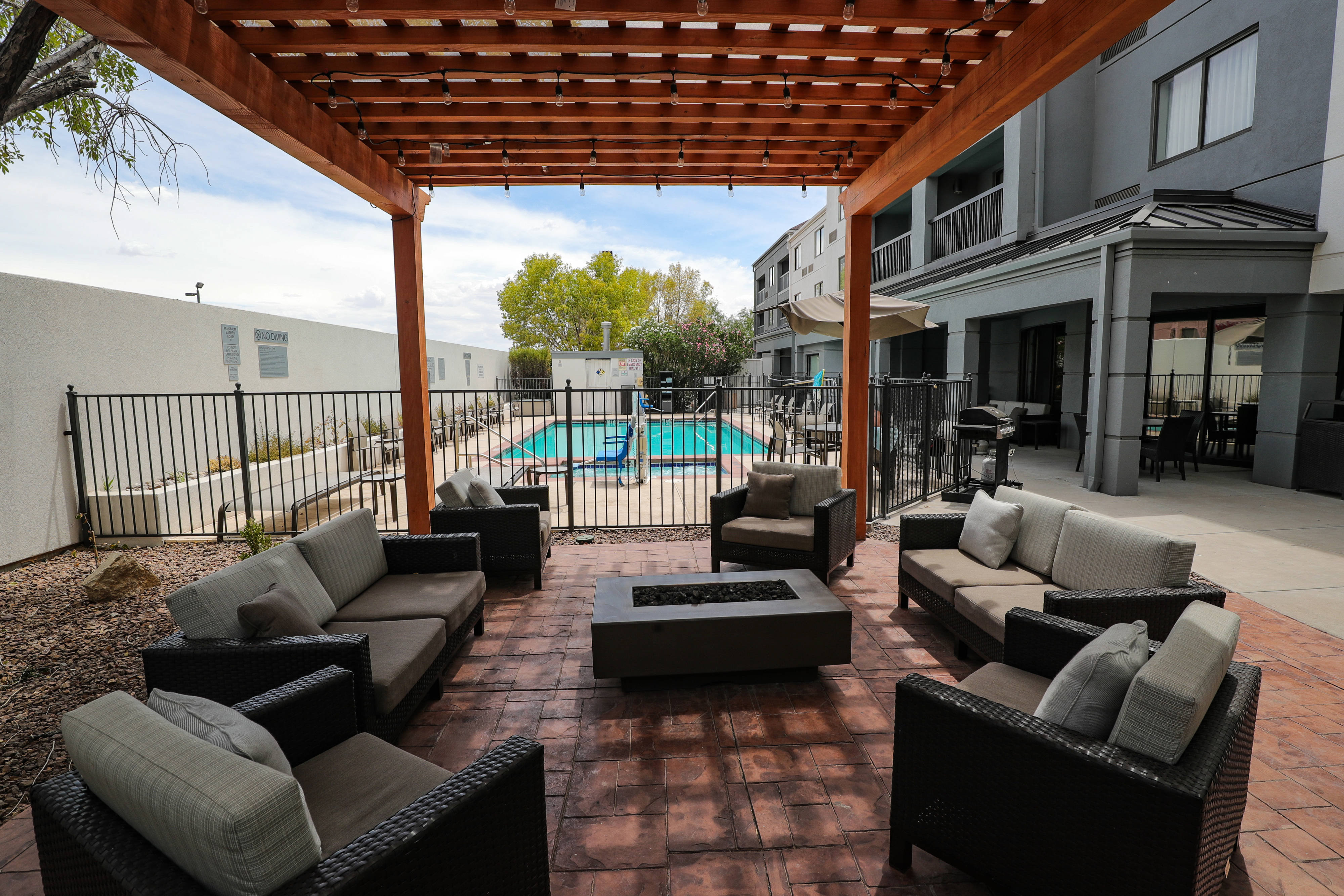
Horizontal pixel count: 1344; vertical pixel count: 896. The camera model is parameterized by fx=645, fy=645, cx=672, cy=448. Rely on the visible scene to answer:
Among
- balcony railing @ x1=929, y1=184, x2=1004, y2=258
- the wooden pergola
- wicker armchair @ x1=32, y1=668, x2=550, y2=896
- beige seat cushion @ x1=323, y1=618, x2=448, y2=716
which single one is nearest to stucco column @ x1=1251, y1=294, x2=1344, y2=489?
balcony railing @ x1=929, y1=184, x2=1004, y2=258

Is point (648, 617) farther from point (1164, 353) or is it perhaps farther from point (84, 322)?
point (1164, 353)

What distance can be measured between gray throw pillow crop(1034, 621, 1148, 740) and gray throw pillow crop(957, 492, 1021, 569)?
1915 millimetres

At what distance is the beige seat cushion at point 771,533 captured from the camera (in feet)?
15.6

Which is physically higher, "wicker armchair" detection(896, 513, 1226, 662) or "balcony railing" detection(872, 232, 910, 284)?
"balcony railing" detection(872, 232, 910, 284)

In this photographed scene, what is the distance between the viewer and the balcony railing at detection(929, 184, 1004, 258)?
41.2 feet

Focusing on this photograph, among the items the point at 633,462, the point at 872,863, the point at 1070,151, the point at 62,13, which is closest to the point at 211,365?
the point at 633,462

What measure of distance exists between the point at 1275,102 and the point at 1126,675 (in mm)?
10255

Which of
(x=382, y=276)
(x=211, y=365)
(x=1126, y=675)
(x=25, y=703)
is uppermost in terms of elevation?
(x=382, y=276)

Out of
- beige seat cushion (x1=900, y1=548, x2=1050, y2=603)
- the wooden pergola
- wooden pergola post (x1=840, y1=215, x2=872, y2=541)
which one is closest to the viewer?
the wooden pergola

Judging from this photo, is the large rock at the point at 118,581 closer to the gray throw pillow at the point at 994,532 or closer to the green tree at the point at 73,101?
the green tree at the point at 73,101

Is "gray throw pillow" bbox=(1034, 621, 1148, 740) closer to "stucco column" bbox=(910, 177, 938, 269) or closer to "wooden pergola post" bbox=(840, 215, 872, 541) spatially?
"wooden pergola post" bbox=(840, 215, 872, 541)

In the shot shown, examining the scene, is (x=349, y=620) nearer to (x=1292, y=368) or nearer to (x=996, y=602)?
(x=996, y=602)

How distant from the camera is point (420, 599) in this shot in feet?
11.6

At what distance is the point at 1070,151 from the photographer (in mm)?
11500
